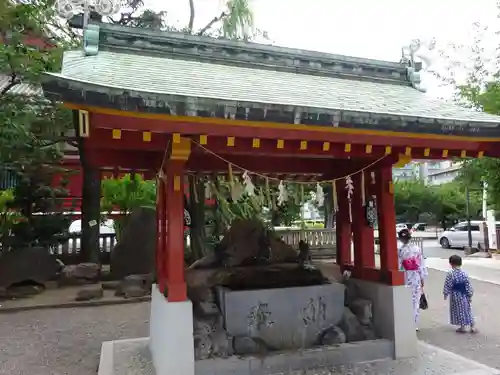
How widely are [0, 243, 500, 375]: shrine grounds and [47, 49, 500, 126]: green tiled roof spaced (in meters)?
3.14

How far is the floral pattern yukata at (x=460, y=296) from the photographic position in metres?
6.76

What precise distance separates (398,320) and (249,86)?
3419 millimetres

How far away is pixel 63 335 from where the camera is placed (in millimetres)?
7320

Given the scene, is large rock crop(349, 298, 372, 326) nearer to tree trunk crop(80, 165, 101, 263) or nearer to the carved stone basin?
the carved stone basin

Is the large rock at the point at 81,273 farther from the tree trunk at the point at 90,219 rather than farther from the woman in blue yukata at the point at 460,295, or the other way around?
the woman in blue yukata at the point at 460,295

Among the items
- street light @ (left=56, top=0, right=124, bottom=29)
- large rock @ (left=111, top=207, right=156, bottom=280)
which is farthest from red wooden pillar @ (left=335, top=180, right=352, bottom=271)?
large rock @ (left=111, top=207, right=156, bottom=280)

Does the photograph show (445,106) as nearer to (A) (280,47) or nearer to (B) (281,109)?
(A) (280,47)

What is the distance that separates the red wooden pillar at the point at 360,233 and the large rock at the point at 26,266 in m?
8.44

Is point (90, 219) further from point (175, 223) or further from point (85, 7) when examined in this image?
point (175, 223)

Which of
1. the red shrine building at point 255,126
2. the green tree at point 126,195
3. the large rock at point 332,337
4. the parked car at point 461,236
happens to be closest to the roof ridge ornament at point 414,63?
the red shrine building at point 255,126

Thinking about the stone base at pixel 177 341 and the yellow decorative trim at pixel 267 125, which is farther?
the stone base at pixel 177 341

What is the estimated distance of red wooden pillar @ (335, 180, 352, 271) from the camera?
6516 millimetres

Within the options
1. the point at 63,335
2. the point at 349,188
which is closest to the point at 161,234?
the point at 349,188

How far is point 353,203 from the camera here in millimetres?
6258
